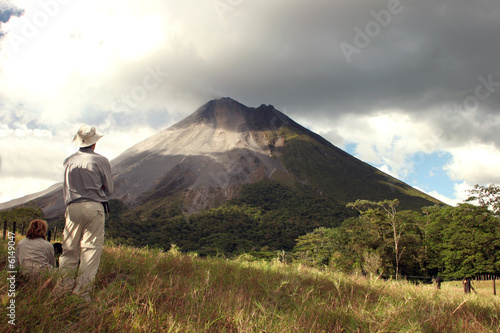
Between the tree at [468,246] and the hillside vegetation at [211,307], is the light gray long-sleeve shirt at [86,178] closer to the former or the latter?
the hillside vegetation at [211,307]

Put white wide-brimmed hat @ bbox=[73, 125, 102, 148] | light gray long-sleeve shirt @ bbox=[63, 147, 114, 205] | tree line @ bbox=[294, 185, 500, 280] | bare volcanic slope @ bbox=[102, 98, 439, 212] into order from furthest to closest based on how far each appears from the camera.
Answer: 1. bare volcanic slope @ bbox=[102, 98, 439, 212]
2. tree line @ bbox=[294, 185, 500, 280]
3. white wide-brimmed hat @ bbox=[73, 125, 102, 148]
4. light gray long-sleeve shirt @ bbox=[63, 147, 114, 205]

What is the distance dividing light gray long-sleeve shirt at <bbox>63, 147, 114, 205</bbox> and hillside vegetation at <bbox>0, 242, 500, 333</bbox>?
100 cm

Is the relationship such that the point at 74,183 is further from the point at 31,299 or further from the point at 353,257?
the point at 353,257

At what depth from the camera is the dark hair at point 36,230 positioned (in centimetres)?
395

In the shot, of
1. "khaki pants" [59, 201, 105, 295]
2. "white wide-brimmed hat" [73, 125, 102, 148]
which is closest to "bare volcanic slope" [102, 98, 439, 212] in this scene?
"white wide-brimmed hat" [73, 125, 102, 148]

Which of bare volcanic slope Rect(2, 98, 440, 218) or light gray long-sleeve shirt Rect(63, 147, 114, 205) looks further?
bare volcanic slope Rect(2, 98, 440, 218)

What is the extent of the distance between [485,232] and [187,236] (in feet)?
266

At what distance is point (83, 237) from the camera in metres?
3.75

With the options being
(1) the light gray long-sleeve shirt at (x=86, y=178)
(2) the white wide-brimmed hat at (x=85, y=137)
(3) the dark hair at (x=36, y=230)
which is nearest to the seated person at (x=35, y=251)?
(3) the dark hair at (x=36, y=230)

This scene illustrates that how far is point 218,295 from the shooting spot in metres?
3.71

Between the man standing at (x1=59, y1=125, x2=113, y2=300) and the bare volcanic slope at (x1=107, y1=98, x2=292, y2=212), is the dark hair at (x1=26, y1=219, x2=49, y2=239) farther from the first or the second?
the bare volcanic slope at (x1=107, y1=98, x2=292, y2=212)

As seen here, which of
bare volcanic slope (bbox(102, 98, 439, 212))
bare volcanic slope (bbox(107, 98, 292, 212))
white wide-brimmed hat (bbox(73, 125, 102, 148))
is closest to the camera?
white wide-brimmed hat (bbox(73, 125, 102, 148))

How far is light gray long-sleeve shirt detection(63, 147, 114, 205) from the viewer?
3.82 metres

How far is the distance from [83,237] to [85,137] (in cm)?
134
